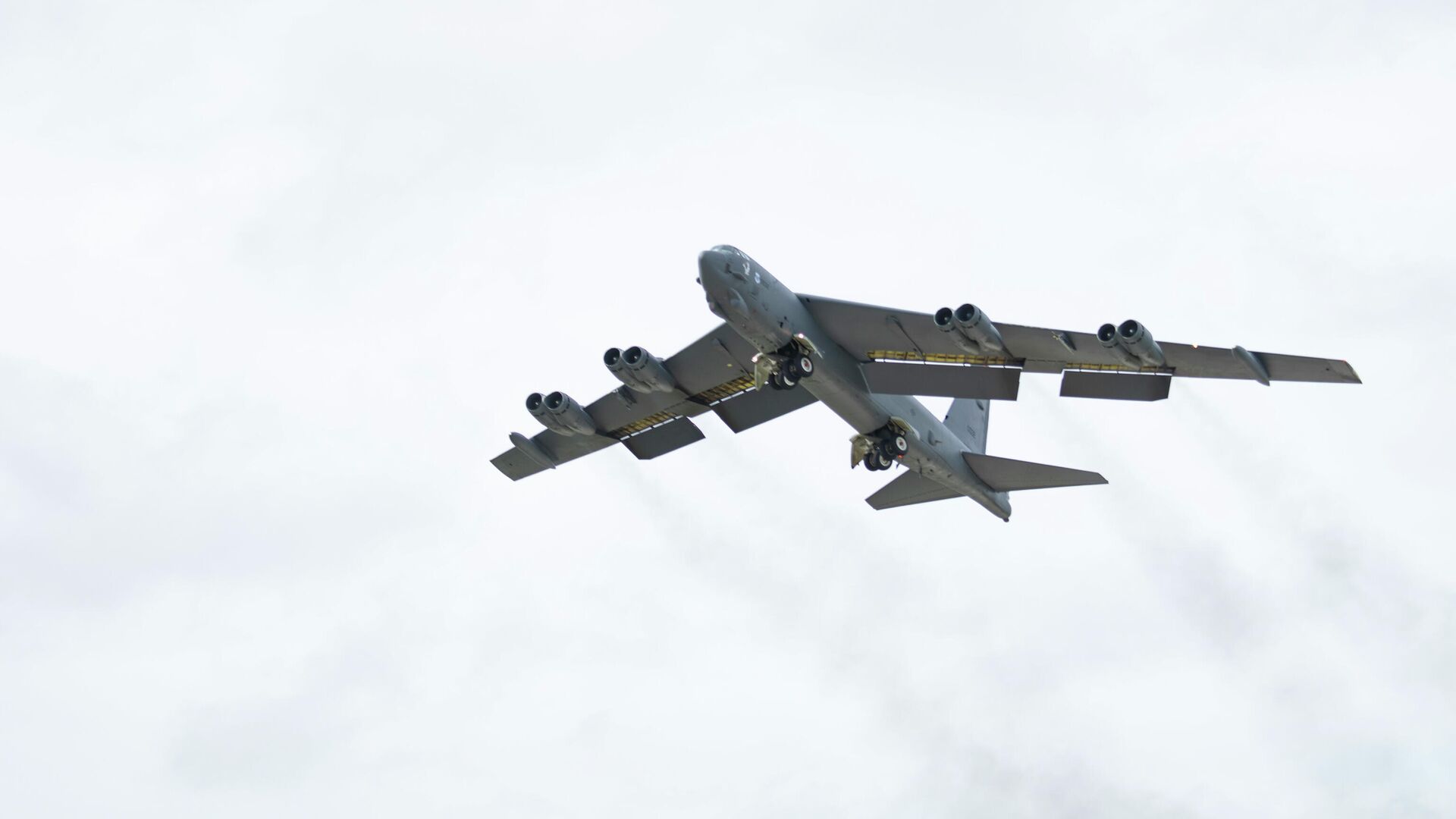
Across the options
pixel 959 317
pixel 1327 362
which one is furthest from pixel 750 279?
pixel 1327 362

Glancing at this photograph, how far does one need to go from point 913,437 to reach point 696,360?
19.6 feet

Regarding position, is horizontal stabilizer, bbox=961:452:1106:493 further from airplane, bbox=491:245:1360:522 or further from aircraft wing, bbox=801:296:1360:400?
aircraft wing, bbox=801:296:1360:400

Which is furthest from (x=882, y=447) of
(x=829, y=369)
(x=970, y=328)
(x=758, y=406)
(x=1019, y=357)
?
(x=970, y=328)

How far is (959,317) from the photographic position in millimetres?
37938

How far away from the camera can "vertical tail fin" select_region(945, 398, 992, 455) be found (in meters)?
48.2

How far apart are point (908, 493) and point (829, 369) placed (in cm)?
647

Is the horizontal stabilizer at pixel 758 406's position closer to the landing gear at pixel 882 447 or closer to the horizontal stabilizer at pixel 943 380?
the landing gear at pixel 882 447

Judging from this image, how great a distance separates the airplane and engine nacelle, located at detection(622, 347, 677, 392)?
0.13 ft

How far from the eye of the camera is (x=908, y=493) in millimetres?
46062

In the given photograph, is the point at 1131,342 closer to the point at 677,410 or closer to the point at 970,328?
the point at 970,328

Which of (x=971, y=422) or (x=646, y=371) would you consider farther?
(x=971, y=422)

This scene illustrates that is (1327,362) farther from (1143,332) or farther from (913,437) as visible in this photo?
(913,437)

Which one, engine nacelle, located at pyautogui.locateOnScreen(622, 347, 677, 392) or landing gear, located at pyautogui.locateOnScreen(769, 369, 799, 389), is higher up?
engine nacelle, located at pyautogui.locateOnScreen(622, 347, 677, 392)

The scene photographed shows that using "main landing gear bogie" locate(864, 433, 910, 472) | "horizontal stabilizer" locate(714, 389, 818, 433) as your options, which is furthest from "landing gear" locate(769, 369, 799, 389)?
"main landing gear bogie" locate(864, 433, 910, 472)
